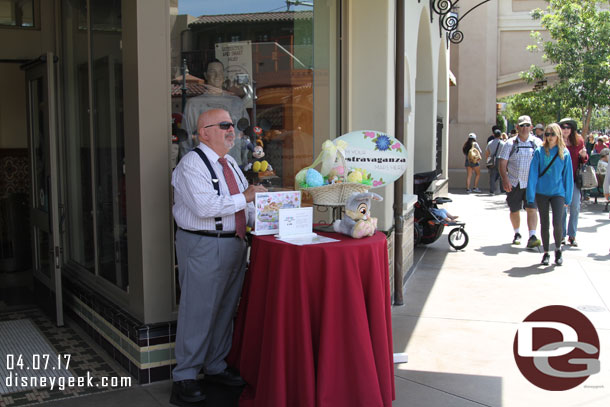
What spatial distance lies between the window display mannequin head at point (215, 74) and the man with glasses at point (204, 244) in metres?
1.00

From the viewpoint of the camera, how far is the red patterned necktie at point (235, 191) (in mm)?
3904

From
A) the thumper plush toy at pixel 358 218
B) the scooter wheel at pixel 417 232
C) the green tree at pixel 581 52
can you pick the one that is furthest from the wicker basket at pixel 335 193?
the green tree at pixel 581 52

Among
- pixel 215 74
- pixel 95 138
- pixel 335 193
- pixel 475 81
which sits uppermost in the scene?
pixel 475 81

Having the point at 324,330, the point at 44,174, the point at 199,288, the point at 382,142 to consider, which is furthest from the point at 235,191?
the point at 44,174

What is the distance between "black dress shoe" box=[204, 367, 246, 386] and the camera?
163 inches

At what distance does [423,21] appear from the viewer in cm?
954

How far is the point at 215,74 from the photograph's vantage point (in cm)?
489

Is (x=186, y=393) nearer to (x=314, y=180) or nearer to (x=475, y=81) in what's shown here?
(x=314, y=180)

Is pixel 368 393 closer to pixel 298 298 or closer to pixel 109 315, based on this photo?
pixel 298 298

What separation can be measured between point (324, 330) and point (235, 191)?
1.05 m

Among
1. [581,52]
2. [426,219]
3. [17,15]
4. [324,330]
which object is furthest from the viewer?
[581,52]

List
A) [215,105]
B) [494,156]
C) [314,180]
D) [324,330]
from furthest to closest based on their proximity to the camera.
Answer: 1. [494,156]
2. [215,105]
3. [314,180]
4. [324,330]

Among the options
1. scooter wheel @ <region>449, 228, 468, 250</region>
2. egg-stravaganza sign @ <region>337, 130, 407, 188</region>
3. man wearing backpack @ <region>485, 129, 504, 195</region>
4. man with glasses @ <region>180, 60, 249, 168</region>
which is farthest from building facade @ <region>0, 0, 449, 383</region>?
man wearing backpack @ <region>485, 129, 504, 195</region>

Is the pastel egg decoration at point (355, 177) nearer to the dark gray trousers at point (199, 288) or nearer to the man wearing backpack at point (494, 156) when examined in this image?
the dark gray trousers at point (199, 288)
